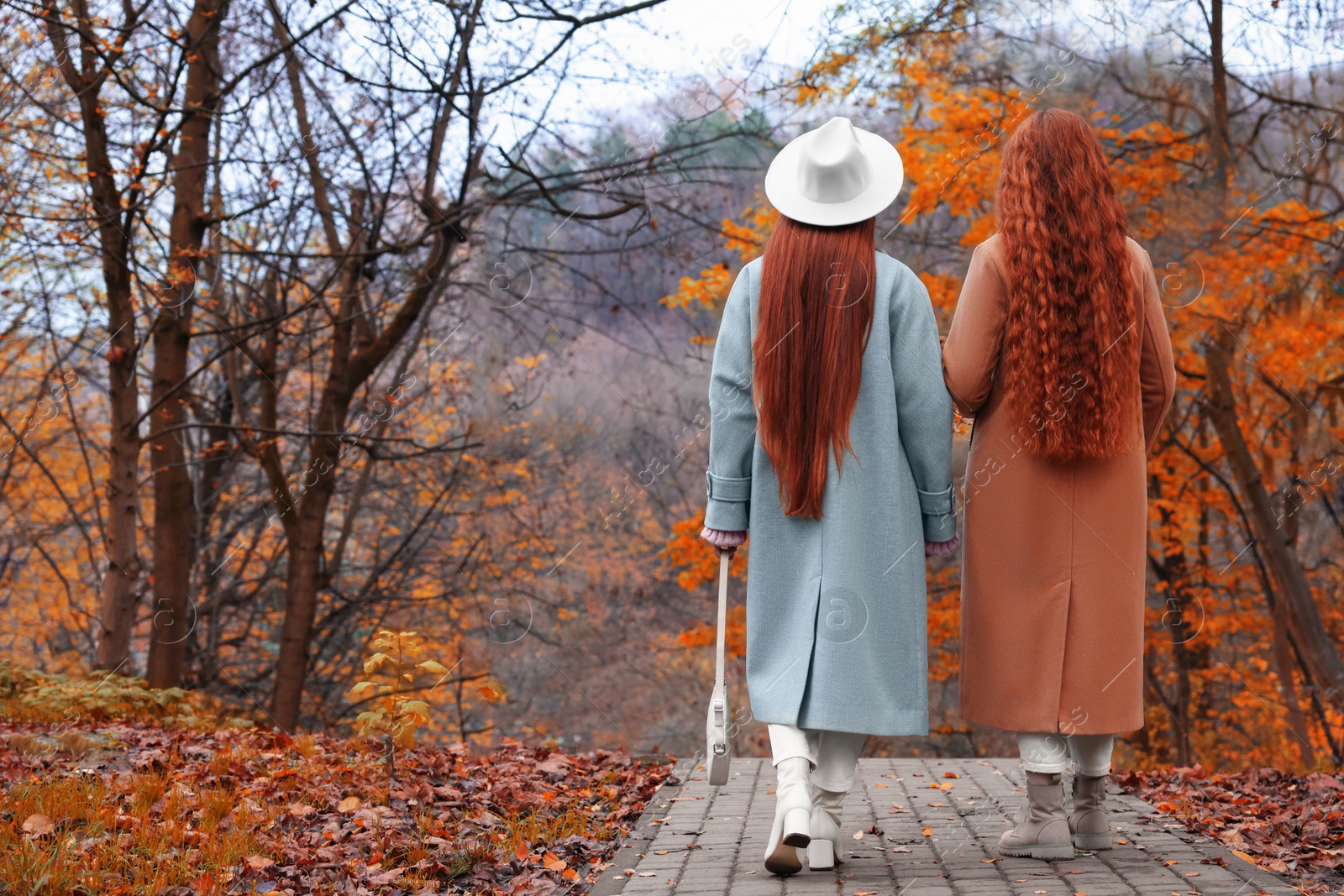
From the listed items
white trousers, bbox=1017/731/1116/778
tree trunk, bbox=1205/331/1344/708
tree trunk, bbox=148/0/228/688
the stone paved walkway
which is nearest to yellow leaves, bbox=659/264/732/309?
tree trunk, bbox=148/0/228/688

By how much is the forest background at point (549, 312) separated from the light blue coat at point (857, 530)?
9.61ft

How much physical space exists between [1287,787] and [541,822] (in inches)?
108

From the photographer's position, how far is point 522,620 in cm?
1016

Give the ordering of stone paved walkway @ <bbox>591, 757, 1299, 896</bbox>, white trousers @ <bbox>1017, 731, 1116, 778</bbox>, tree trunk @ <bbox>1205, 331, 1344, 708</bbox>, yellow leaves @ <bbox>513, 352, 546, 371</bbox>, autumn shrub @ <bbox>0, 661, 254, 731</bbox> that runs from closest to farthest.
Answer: stone paved walkway @ <bbox>591, 757, 1299, 896</bbox>
white trousers @ <bbox>1017, 731, 1116, 778</bbox>
autumn shrub @ <bbox>0, 661, 254, 731</bbox>
tree trunk @ <bbox>1205, 331, 1344, 708</bbox>
yellow leaves @ <bbox>513, 352, 546, 371</bbox>

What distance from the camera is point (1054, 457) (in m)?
2.90

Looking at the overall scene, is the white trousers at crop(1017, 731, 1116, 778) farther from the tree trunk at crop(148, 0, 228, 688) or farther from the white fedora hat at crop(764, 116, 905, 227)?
the tree trunk at crop(148, 0, 228, 688)

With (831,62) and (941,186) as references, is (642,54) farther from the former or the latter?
(941,186)

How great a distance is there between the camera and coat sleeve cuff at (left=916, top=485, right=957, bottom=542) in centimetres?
293

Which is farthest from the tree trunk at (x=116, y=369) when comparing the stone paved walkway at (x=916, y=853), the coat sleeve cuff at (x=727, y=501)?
the coat sleeve cuff at (x=727, y=501)

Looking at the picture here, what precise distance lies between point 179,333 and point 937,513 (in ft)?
18.5

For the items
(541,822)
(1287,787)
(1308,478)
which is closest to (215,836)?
(541,822)

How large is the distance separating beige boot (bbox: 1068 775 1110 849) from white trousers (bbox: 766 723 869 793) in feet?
2.32

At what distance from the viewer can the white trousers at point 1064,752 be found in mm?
2889

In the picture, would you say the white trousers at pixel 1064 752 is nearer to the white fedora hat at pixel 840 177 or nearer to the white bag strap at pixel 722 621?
the white bag strap at pixel 722 621
